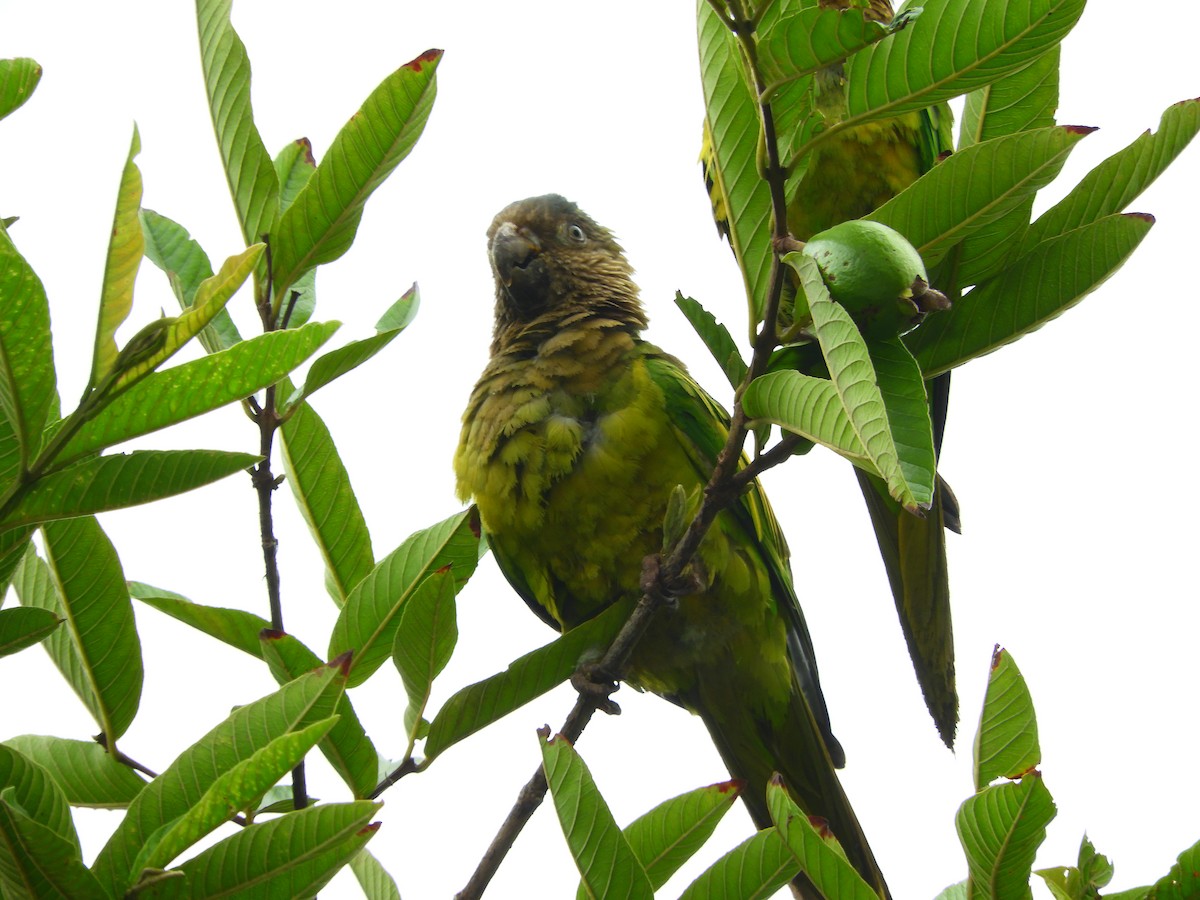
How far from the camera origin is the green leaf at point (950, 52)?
1.16 meters

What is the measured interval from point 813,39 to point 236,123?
2.77ft

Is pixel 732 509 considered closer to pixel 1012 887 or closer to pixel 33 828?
pixel 1012 887

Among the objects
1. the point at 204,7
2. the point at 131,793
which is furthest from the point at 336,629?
the point at 204,7

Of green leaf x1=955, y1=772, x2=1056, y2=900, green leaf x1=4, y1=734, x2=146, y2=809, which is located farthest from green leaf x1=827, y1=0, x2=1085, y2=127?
green leaf x1=4, y1=734, x2=146, y2=809

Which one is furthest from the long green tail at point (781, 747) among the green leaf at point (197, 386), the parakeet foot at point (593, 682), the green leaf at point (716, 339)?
the green leaf at point (197, 386)

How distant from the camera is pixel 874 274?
1235 mm

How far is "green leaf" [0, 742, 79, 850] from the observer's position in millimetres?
1176

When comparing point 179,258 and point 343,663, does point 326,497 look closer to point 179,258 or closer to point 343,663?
point 179,258

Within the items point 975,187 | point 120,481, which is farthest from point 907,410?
point 120,481

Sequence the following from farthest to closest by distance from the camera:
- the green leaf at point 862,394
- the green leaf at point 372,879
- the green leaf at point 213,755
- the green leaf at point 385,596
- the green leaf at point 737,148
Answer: the green leaf at point 372,879 → the green leaf at point 385,596 → the green leaf at point 737,148 → the green leaf at point 213,755 → the green leaf at point 862,394

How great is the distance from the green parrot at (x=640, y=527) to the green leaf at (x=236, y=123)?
0.99 m

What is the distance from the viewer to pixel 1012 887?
1.33 metres

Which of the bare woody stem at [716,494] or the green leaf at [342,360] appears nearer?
the bare woody stem at [716,494]

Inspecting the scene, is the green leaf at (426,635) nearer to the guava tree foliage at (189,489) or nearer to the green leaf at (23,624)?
the guava tree foliage at (189,489)
